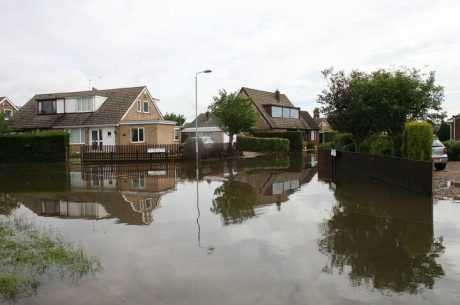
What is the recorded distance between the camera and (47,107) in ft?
140

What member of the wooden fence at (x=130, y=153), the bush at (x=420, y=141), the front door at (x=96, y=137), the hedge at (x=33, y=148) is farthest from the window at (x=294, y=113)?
the bush at (x=420, y=141)

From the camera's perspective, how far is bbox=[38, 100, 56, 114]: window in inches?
1663

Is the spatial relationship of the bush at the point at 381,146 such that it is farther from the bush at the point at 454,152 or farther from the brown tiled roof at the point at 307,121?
the brown tiled roof at the point at 307,121

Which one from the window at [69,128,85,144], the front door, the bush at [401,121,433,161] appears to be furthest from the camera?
the window at [69,128,85,144]

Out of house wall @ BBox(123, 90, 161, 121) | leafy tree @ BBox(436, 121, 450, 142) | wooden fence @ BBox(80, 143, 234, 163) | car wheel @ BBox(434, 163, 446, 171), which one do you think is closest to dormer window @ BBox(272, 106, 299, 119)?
house wall @ BBox(123, 90, 161, 121)

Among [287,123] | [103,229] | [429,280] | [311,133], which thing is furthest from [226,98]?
[429,280]

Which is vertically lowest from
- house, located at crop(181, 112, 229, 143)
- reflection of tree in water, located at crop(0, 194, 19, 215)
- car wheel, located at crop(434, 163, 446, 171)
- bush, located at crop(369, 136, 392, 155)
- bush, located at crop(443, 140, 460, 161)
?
reflection of tree in water, located at crop(0, 194, 19, 215)

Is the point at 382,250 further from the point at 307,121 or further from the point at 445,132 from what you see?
the point at 307,121

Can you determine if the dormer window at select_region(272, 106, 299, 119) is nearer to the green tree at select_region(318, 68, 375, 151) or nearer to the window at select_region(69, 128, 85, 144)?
the window at select_region(69, 128, 85, 144)

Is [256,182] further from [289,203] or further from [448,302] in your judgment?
[448,302]

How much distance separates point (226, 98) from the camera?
4153cm

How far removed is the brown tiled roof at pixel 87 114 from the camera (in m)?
38.9

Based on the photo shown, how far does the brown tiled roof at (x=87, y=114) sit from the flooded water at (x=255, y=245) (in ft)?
82.7

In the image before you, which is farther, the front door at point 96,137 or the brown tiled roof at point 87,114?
the brown tiled roof at point 87,114
